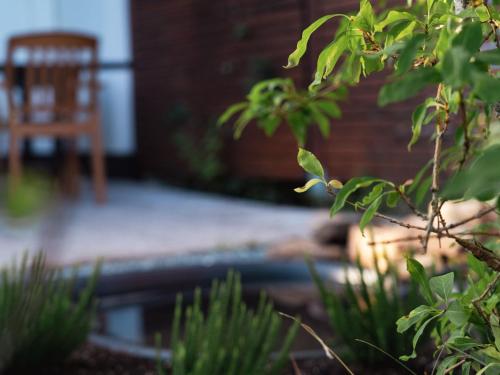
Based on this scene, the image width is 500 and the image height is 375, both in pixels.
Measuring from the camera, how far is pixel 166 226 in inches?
169

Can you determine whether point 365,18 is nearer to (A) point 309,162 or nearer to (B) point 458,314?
(A) point 309,162

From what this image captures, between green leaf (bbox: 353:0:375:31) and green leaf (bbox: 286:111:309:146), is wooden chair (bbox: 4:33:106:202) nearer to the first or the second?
green leaf (bbox: 286:111:309:146)

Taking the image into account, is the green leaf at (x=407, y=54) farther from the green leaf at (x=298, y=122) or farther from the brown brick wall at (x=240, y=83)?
the brown brick wall at (x=240, y=83)

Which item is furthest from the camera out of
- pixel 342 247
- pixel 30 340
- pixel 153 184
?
pixel 153 184

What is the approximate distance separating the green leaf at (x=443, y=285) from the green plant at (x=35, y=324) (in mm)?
641

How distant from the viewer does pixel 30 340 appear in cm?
137

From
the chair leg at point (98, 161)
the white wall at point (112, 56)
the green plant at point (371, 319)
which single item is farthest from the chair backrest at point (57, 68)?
the green plant at point (371, 319)

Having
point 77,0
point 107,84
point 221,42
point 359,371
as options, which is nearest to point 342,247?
point 359,371

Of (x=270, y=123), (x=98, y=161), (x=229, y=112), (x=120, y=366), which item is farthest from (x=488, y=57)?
(x=98, y=161)

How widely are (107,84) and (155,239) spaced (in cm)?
354

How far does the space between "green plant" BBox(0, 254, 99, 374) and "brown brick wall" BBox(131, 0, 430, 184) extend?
2.53 meters

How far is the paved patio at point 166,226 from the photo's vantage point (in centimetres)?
352

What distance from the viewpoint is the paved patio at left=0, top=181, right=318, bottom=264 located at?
3.52 metres

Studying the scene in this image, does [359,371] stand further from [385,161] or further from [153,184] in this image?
[153,184]
